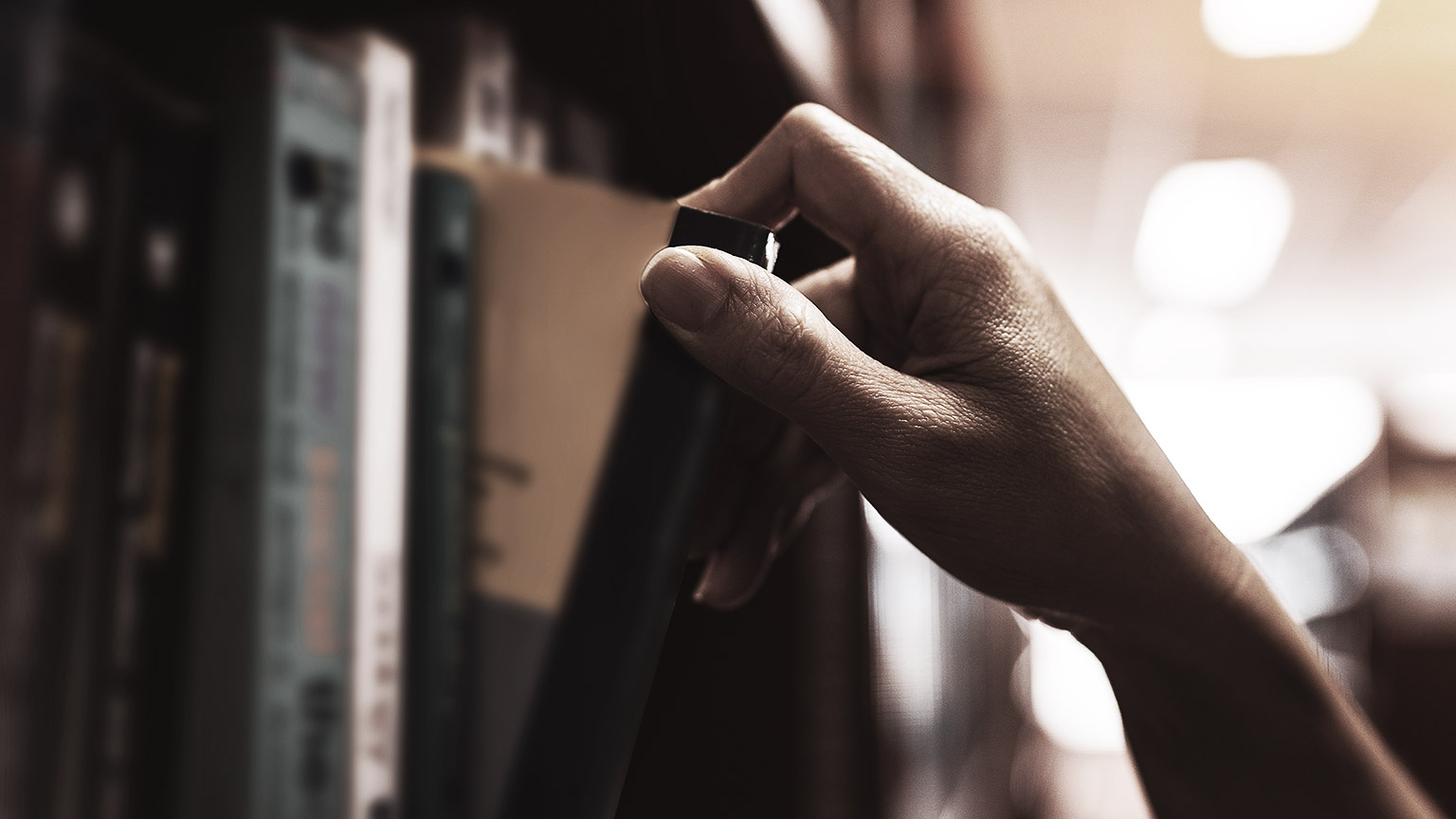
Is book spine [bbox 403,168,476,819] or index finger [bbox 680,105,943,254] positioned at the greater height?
index finger [bbox 680,105,943,254]

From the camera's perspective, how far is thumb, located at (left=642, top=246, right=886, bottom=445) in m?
0.34

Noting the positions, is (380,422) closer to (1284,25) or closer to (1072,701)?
(1284,25)

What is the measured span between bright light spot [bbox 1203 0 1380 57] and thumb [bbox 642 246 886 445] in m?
2.99

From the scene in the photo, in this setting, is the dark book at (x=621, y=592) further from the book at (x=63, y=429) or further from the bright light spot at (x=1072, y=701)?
the bright light spot at (x=1072, y=701)

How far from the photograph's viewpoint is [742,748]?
699 millimetres

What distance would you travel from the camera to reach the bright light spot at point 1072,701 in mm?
8945

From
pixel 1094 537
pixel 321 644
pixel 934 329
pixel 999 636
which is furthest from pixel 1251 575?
pixel 999 636

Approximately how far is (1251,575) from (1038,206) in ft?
13.7

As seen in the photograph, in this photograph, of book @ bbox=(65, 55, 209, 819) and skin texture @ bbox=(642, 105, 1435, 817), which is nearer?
book @ bbox=(65, 55, 209, 819)

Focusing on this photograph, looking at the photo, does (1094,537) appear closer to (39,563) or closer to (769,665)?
(769,665)

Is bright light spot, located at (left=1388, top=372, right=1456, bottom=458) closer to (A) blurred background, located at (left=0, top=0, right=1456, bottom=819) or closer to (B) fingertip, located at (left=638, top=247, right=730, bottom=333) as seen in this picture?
(A) blurred background, located at (left=0, top=0, right=1456, bottom=819)

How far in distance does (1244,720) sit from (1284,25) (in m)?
3.06

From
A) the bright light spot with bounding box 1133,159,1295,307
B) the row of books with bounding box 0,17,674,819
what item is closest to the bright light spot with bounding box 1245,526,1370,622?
the bright light spot with bounding box 1133,159,1295,307

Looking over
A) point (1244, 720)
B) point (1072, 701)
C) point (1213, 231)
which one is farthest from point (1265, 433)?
point (1244, 720)
